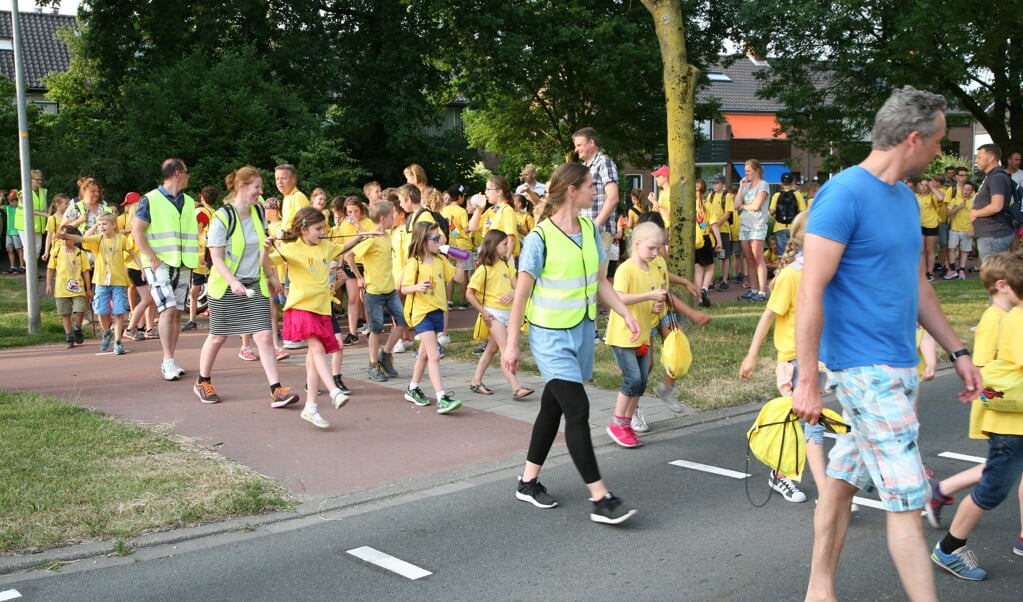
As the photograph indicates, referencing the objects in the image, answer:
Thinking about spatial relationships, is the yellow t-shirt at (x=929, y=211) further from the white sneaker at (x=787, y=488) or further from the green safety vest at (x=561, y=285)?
the green safety vest at (x=561, y=285)

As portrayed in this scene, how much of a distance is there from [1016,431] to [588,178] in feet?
8.28

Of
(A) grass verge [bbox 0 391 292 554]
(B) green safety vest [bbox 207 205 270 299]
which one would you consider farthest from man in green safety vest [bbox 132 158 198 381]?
(A) grass verge [bbox 0 391 292 554]

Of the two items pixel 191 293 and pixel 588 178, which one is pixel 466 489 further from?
pixel 191 293

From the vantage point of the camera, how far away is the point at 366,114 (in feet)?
80.6

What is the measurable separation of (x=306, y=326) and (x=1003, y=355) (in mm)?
4973

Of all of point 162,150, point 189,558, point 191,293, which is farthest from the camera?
point 162,150

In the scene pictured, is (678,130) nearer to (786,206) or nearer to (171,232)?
(786,206)

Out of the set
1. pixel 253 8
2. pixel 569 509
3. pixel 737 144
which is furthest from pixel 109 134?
pixel 737 144

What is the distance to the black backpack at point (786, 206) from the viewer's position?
1515 cm

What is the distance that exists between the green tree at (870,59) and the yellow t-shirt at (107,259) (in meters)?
16.0

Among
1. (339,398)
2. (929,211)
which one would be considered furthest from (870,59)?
(339,398)

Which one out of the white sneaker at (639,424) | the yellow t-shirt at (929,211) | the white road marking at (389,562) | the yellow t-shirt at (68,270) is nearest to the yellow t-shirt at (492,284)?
the white sneaker at (639,424)

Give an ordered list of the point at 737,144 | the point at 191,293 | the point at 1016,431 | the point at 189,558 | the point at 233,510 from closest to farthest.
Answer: the point at 1016,431
the point at 189,558
the point at 233,510
the point at 191,293
the point at 737,144

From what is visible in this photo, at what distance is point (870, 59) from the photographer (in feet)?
77.0
